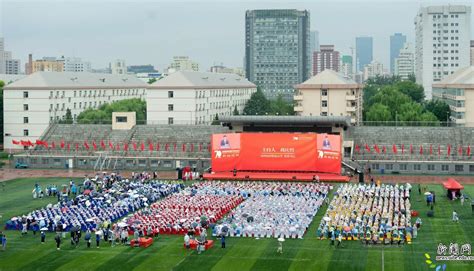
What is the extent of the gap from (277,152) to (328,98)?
85.4 ft

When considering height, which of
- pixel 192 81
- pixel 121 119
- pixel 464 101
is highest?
pixel 192 81

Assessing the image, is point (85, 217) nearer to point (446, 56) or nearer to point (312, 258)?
point (312, 258)

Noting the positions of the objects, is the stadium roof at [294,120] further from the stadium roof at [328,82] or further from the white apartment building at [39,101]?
the white apartment building at [39,101]

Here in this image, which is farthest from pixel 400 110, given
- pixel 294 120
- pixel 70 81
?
pixel 70 81

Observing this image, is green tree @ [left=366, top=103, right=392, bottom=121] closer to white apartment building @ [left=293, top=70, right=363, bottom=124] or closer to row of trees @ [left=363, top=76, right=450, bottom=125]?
row of trees @ [left=363, top=76, right=450, bottom=125]

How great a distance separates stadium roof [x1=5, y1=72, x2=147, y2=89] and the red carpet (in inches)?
1215

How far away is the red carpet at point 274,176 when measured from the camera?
172ft

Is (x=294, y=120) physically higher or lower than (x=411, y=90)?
lower

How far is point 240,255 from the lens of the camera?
29.5 metres

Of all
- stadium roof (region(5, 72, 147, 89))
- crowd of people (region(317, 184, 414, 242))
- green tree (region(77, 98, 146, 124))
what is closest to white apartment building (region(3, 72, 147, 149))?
stadium roof (region(5, 72, 147, 89))

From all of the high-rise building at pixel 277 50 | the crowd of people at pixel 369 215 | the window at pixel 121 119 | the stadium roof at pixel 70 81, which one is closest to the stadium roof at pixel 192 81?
the stadium roof at pixel 70 81

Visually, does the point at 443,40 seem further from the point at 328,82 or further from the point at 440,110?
the point at 328,82

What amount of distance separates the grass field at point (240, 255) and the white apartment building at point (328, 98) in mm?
44839

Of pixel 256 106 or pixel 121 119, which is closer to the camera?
pixel 121 119
